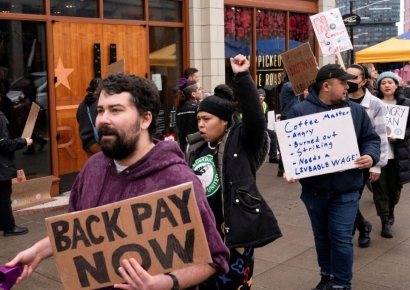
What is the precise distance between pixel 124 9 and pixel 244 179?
709 centimetres

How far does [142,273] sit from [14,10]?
7.25m

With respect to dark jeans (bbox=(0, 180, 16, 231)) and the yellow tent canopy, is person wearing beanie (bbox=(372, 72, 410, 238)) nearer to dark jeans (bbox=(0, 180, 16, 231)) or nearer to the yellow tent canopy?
dark jeans (bbox=(0, 180, 16, 231))

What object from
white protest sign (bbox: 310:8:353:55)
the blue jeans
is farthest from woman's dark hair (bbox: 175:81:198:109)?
the blue jeans

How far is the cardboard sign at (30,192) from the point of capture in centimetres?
836

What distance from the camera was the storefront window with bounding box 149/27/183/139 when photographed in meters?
11.0

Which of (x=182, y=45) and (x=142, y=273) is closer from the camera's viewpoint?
(x=142, y=273)

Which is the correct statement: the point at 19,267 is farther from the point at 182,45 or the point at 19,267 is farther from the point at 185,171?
the point at 182,45

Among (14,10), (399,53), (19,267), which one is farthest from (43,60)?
(399,53)

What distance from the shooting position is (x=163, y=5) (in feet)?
36.8

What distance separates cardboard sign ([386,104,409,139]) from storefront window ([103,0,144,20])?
503cm

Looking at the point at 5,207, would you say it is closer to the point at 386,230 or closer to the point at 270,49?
the point at 386,230

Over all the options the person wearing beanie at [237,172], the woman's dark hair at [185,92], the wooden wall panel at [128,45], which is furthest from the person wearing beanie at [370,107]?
the wooden wall panel at [128,45]

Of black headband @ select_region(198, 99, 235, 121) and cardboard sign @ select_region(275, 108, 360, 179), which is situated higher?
black headband @ select_region(198, 99, 235, 121)

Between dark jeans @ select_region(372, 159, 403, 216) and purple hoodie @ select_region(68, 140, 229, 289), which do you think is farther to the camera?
dark jeans @ select_region(372, 159, 403, 216)
